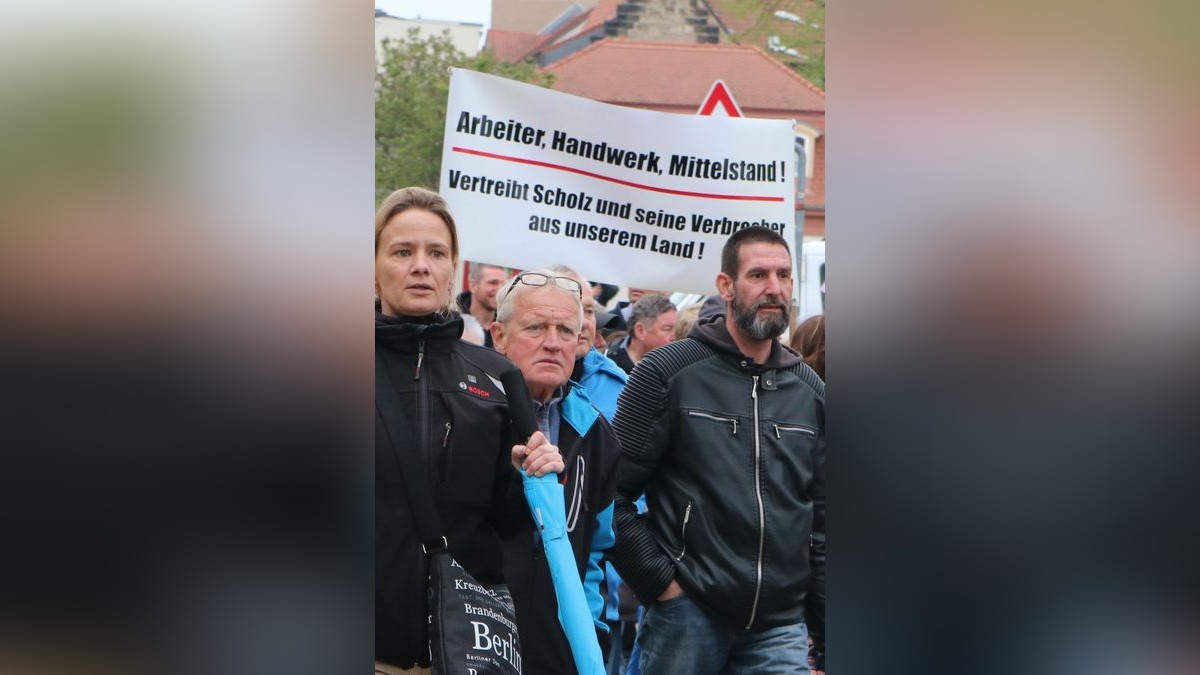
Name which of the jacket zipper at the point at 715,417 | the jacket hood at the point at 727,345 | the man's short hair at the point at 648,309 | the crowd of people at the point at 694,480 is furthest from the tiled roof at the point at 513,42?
the jacket zipper at the point at 715,417

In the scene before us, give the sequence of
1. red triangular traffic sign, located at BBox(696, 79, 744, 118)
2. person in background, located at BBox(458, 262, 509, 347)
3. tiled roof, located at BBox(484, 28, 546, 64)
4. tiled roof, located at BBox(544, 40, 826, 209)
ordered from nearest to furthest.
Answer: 1. person in background, located at BBox(458, 262, 509, 347)
2. red triangular traffic sign, located at BBox(696, 79, 744, 118)
3. tiled roof, located at BBox(544, 40, 826, 209)
4. tiled roof, located at BBox(484, 28, 546, 64)

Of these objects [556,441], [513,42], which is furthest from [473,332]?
[513,42]

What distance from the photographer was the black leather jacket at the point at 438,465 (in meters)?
2.91

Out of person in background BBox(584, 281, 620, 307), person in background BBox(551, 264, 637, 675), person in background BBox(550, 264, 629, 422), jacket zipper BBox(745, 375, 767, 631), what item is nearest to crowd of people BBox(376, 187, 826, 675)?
jacket zipper BBox(745, 375, 767, 631)

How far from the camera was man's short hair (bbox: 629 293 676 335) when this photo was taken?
27.7ft

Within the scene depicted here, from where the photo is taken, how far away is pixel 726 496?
4.39 metres

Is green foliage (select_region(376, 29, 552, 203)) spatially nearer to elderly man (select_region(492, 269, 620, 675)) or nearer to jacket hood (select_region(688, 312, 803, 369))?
jacket hood (select_region(688, 312, 803, 369))

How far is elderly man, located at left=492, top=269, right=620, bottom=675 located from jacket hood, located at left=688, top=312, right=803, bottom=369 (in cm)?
53

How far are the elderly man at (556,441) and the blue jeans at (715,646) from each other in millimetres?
267

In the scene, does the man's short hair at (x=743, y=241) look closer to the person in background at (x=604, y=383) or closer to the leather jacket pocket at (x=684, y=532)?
the person in background at (x=604, y=383)

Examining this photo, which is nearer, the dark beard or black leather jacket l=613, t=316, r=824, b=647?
black leather jacket l=613, t=316, r=824, b=647
